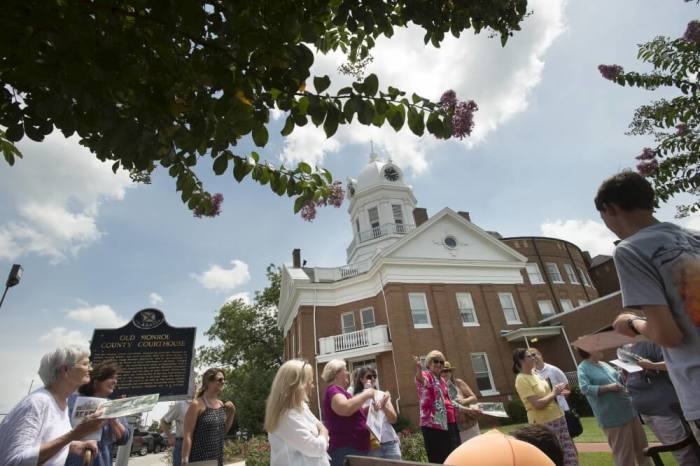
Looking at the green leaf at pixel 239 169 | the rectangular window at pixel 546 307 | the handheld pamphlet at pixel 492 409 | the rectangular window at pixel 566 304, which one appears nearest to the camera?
the green leaf at pixel 239 169

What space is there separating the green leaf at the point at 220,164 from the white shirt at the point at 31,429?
2.15 meters

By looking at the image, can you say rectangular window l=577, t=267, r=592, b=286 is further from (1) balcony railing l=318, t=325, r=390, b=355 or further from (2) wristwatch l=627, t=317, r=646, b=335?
(2) wristwatch l=627, t=317, r=646, b=335

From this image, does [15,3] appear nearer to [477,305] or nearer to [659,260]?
[659,260]

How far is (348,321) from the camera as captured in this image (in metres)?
21.5

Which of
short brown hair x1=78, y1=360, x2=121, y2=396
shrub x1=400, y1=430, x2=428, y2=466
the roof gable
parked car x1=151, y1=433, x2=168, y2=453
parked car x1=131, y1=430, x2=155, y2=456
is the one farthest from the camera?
parked car x1=151, y1=433, x2=168, y2=453

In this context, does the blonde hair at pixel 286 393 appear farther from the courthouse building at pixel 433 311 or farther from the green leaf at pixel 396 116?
the courthouse building at pixel 433 311

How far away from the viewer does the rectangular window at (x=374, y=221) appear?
26891 mm

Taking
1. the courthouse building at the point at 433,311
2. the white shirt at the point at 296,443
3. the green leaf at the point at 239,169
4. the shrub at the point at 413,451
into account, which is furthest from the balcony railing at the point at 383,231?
the green leaf at the point at 239,169

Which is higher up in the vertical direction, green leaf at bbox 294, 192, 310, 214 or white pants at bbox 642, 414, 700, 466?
green leaf at bbox 294, 192, 310, 214

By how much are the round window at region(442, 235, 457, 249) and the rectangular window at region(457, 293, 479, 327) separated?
3377 mm

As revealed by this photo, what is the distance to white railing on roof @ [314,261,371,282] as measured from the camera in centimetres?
2303

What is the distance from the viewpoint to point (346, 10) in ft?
7.02

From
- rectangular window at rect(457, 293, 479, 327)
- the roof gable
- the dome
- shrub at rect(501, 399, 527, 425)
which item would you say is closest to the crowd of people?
shrub at rect(501, 399, 527, 425)

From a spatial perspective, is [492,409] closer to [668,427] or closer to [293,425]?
[668,427]
